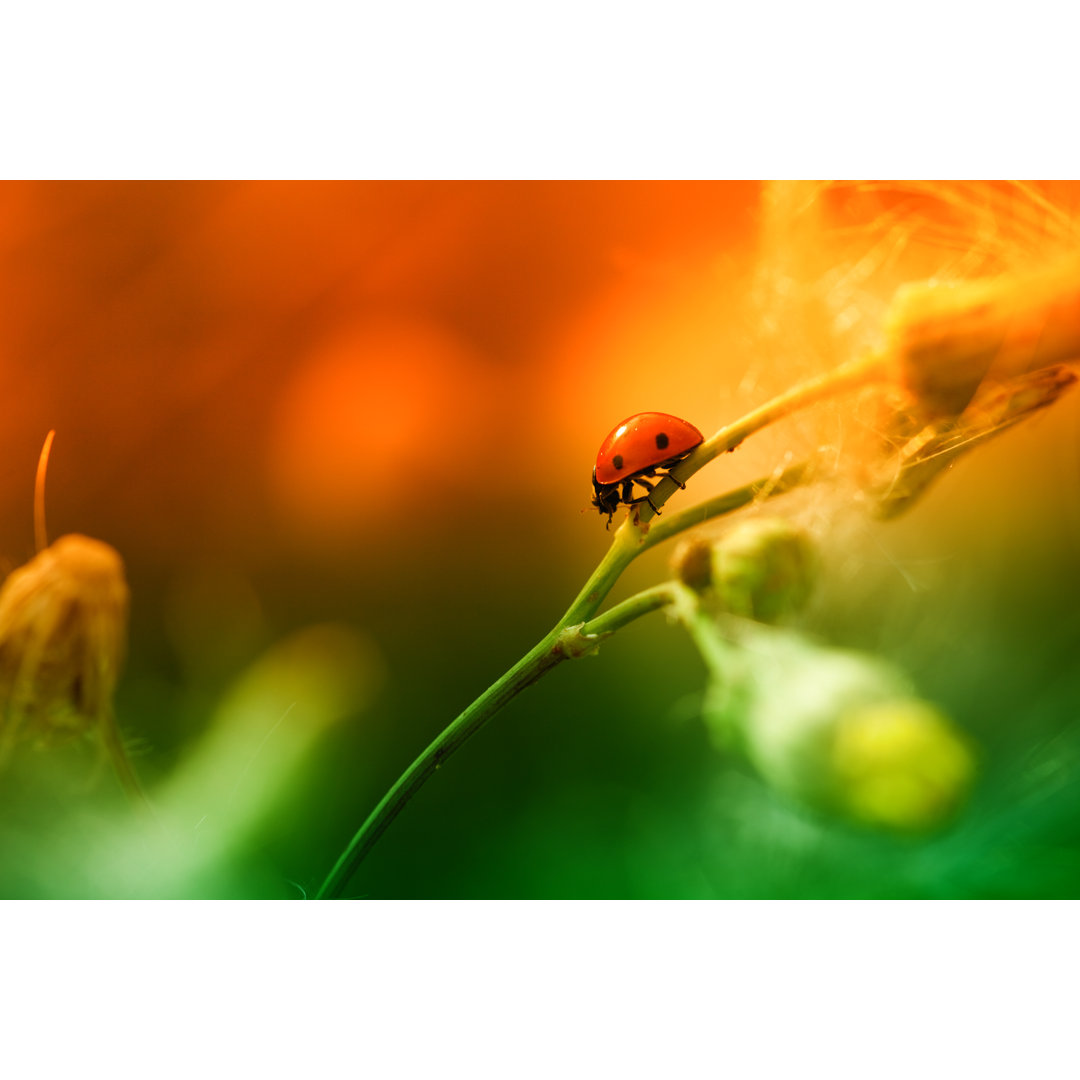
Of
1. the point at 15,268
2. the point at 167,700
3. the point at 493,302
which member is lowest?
the point at 167,700

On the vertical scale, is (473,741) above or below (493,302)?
below

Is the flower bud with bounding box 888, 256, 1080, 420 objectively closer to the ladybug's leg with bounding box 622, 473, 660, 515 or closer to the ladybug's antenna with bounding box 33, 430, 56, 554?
the ladybug's leg with bounding box 622, 473, 660, 515

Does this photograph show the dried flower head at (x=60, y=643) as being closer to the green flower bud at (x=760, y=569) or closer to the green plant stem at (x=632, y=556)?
the green plant stem at (x=632, y=556)

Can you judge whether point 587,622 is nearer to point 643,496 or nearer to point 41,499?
point 643,496

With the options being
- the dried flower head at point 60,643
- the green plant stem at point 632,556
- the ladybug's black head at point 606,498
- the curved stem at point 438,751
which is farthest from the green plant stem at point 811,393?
the dried flower head at point 60,643

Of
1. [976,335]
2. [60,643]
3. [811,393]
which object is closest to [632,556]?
[811,393]
